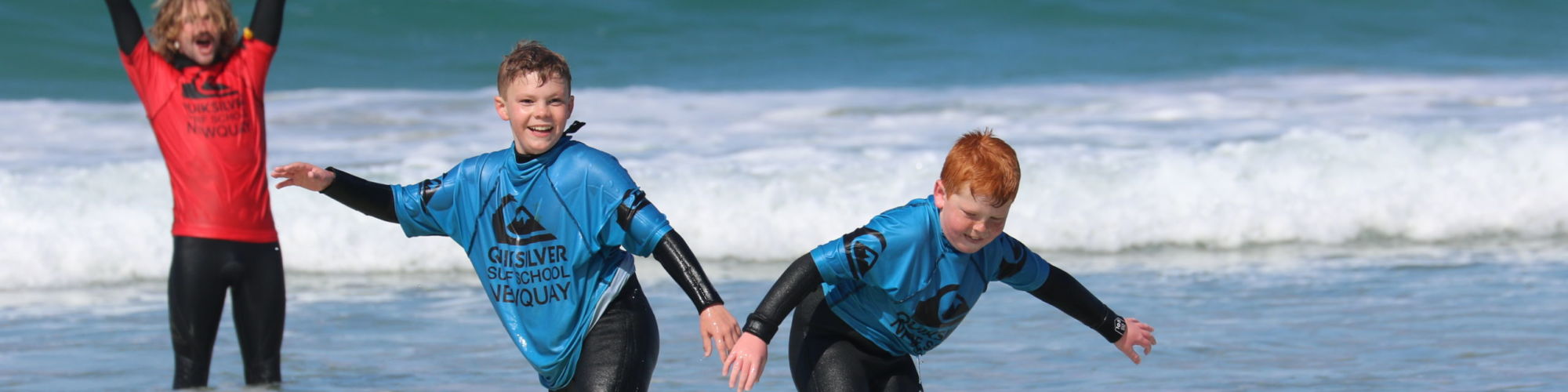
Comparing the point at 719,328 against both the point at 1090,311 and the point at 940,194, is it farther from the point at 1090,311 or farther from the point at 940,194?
the point at 1090,311

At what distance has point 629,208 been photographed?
382cm

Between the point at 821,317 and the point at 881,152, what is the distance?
8.13 m

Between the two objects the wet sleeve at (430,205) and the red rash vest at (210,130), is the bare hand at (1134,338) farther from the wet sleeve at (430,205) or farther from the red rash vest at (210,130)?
the red rash vest at (210,130)

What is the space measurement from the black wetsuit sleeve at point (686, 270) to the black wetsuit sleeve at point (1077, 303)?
35.0 inches

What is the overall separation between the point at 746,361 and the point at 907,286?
0.51 metres

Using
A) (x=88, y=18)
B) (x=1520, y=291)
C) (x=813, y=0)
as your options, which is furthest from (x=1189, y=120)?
(x=88, y=18)

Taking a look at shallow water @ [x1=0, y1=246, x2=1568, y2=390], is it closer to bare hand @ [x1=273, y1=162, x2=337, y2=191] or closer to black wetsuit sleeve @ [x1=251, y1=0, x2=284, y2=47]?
black wetsuit sleeve @ [x1=251, y1=0, x2=284, y2=47]

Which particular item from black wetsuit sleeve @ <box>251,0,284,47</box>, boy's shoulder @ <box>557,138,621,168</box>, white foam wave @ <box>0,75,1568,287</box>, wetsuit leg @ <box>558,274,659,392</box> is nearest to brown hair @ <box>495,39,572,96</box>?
boy's shoulder @ <box>557,138,621,168</box>

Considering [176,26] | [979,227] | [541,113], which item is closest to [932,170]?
[176,26]

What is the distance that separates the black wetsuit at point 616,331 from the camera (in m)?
3.93

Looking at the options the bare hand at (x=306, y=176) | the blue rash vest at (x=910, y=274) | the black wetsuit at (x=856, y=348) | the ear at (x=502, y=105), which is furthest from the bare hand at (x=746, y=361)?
the bare hand at (x=306, y=176)

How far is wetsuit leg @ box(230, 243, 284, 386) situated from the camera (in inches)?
199

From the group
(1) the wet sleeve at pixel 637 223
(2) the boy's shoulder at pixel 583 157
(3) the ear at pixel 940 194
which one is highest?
(2) the boy's shoulder at pixel 583 157

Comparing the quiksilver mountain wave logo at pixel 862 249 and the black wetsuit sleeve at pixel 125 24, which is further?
the black wetsuit sleeve at pixel 125 24
